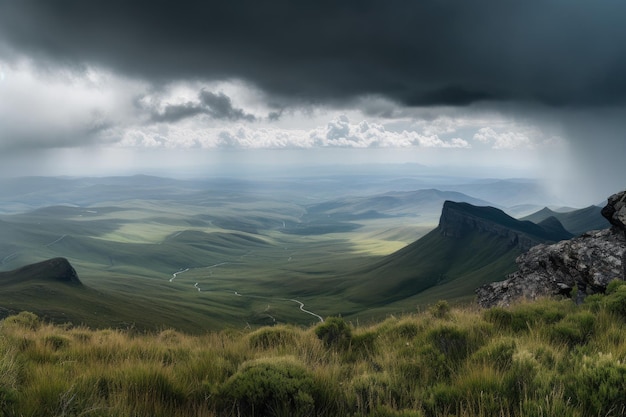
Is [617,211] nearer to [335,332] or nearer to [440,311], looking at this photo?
[440,311]

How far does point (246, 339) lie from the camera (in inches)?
472

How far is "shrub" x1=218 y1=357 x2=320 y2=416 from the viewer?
6.43m

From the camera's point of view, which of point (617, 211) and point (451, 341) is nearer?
point (451, 341)

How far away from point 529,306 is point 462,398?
816 centimetres

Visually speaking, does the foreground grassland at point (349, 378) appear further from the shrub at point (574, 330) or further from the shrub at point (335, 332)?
the shrub at point (335, 332)

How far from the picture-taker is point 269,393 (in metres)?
6.71

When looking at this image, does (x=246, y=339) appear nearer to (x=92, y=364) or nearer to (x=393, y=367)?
(x=92, y=364)

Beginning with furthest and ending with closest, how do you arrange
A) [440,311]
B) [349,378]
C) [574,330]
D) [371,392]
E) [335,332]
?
1. [440,311]
2. [335,332]
3. [574,330]
4. [349,378]
5. [371,392]

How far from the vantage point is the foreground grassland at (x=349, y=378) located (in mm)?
5836

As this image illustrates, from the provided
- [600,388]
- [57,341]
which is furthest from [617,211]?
[57,341]

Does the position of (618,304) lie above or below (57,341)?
above

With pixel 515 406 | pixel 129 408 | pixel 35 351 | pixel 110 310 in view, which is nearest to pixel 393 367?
pixel 515 406

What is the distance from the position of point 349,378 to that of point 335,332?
413 centimetres

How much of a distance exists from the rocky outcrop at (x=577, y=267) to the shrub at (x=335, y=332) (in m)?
8.19
